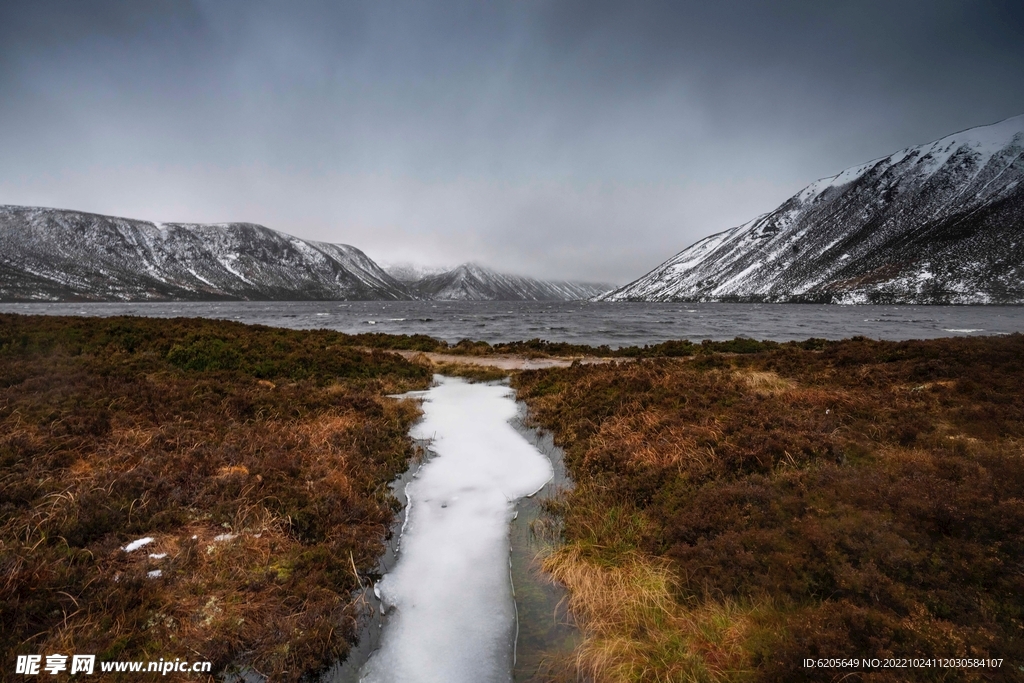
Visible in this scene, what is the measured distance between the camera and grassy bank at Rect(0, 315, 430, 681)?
4.70 metres

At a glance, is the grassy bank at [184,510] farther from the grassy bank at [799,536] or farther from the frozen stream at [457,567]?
the grassy bank at [799,536]

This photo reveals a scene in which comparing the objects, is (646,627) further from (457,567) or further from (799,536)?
(457,567)

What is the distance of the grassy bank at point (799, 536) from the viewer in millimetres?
4273

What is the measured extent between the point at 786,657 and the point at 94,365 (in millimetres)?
17292

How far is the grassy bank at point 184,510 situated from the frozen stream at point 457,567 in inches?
23.9

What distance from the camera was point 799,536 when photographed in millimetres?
5699

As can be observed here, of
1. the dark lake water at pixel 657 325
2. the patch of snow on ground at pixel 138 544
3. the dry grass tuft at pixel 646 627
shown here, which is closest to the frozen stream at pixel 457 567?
the dry grass tuft at pixel 646 627

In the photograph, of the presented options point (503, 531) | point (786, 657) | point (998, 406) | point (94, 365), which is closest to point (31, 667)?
point (503, 531)

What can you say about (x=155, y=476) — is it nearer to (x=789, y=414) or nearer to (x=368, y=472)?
(x=368, y=472)

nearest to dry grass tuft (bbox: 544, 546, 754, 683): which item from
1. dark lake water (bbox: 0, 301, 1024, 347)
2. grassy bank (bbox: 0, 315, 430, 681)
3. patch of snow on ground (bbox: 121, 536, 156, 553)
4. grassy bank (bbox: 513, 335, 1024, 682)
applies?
grassy bank (bbox: 513, 335, 1024, 682)

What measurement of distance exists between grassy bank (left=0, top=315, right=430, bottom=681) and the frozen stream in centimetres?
61

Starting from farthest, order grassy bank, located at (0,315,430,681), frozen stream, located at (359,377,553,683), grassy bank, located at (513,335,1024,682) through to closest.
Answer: frozen stream, located at (359,377,553,683), grassy bank, located at (0,315,430,681), grassy bank, located at (513,335,1024,682)

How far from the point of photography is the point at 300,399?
43.6ft

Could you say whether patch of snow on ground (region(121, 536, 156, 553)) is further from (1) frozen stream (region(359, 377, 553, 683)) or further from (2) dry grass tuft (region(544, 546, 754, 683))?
(2) dry grass tuft (region(544, 546, 754, 683))
